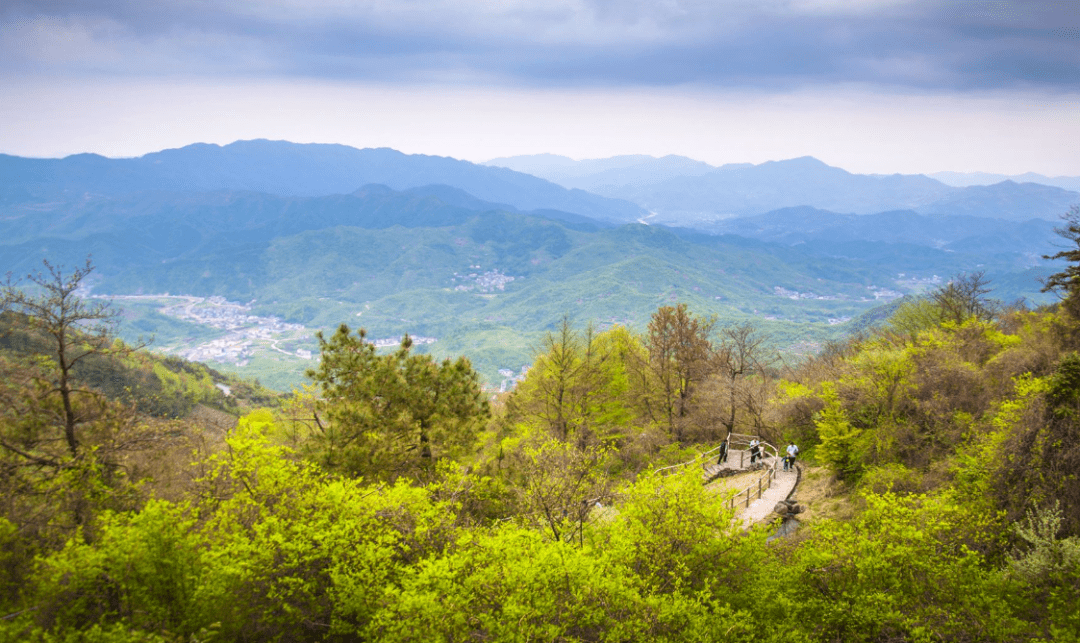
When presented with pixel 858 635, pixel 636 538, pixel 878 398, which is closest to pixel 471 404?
pixel 636 538

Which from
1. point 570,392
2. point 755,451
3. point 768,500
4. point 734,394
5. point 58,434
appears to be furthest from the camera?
point 570,392

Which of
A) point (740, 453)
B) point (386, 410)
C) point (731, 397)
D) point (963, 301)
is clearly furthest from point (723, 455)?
point (963, 301)

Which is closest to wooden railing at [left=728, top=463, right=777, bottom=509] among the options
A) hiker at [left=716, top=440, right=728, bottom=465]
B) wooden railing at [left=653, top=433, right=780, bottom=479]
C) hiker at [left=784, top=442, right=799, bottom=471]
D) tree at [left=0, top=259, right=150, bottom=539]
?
wooden railing at [left=653, top=433, right=780, bottom=479]

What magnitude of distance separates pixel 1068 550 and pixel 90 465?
26.7 m

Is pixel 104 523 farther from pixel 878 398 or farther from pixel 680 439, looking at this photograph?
pixel 680 439

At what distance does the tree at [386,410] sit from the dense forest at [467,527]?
11 centimetres

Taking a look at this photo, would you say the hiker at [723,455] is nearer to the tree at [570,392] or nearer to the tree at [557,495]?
the tree at [570,392]

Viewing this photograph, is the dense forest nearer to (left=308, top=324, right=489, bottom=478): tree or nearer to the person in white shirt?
(left=308, top=324, right=489, bottom=478): tree

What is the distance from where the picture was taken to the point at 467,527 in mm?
17516

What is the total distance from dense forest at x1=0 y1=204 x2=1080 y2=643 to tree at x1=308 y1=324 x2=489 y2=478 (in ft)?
0.36

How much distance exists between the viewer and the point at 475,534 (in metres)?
16.5

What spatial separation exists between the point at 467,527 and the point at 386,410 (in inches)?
335

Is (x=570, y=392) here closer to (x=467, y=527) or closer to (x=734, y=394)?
(x=734, y=394)

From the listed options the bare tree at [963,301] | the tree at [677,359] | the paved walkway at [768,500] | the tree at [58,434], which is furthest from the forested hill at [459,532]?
the bare tree at [963,301]
